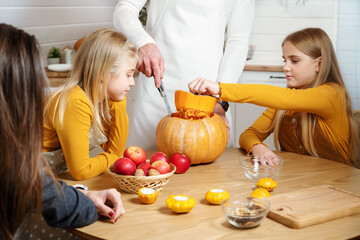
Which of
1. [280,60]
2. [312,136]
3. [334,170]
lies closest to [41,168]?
[334,170]

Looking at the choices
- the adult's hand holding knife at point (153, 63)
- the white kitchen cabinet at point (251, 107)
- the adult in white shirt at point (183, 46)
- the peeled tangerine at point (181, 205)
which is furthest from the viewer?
the white kitchen cabinet at point (251, 107)

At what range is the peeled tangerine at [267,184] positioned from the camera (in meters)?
1.40

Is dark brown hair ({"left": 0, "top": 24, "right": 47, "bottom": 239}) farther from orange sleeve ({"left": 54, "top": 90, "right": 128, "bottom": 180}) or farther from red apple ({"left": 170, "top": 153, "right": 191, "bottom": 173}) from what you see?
red apple ({"left": 170, "top": 153, "right": 191, "bottom": 173})

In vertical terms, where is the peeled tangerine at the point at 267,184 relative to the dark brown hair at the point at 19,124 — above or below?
below

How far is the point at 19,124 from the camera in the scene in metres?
0.99

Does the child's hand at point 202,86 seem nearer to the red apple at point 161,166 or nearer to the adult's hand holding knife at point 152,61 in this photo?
the adult's hand holding knife at point 152,61

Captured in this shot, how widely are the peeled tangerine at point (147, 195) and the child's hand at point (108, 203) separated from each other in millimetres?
81

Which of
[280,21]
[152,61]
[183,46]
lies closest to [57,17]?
[183,46]

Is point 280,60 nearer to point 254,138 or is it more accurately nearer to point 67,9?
point 67,9

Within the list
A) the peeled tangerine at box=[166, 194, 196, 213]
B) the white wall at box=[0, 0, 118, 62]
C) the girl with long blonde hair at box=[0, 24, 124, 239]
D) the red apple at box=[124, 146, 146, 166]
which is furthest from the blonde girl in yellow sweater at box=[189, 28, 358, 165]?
the white wall at box=[0, 0, 118, 62]

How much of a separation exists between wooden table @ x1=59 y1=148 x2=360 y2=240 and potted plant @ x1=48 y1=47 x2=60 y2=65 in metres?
1.50

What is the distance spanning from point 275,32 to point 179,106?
2.40 meters

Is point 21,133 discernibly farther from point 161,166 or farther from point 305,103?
point 305,103

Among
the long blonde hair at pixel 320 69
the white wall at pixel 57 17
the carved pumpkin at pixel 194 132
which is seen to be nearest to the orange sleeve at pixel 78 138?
the carved pumpkin at pixel 194 132
